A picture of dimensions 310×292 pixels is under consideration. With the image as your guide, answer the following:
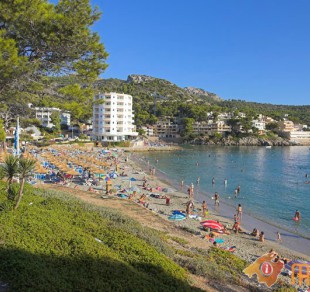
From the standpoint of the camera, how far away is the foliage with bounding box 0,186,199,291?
6273 millimetres

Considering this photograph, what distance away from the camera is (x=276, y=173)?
46125mm

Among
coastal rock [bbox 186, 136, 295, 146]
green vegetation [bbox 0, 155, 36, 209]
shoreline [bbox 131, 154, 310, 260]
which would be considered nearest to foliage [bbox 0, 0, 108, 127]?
green vegetation [bbox 0, 155, 36, 209]

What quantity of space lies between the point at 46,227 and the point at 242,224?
48.7 ft

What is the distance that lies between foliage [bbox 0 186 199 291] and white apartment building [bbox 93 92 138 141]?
232 feet

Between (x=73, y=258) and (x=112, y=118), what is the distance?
2959 inches

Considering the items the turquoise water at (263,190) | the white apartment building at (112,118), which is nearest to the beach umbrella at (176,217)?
the turquoise water at (263,190)

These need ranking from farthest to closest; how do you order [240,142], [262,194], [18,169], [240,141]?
[240,141] < [240,142] < [262,194] < [18,169]

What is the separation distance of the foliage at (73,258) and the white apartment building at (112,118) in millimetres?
70791

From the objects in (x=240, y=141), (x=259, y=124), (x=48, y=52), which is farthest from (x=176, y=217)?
(x=259, y=124)

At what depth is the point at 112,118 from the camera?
267 ft

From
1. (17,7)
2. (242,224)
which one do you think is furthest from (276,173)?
(17,7)

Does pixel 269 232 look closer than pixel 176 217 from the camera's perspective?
Yes

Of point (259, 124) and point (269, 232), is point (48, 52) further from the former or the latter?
point (259, 124)

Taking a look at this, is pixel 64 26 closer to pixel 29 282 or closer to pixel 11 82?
pixel 11 82
